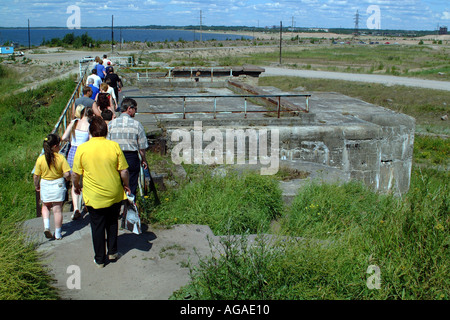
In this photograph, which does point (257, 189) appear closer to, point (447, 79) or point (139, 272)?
point (139, 272)

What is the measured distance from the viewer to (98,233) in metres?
4.86

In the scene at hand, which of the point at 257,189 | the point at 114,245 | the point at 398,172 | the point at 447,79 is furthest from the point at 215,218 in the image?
the point at 447,79

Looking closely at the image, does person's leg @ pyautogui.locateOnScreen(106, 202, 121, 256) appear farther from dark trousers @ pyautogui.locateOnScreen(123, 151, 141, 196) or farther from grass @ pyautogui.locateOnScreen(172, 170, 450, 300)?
grass @ pyautogui.locateOnScreen(172, 170, 450, 300)

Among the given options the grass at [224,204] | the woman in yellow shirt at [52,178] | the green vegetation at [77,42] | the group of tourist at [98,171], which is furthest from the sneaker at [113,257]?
the green vegetation at [77,42]

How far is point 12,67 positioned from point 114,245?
40688 millimetres

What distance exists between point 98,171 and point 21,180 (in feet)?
17.2

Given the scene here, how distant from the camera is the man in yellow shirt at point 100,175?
4.75 metres

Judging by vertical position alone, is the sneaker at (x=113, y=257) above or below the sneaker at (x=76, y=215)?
below

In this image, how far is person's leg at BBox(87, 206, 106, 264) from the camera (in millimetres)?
4824

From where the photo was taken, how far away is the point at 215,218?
6.58 meters

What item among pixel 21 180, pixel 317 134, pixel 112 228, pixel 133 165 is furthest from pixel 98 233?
pixel 317 134

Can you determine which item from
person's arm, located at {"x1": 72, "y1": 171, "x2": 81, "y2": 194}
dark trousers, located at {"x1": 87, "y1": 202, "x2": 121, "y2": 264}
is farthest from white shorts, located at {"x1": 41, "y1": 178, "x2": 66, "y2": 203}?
dark trousers, located at {"x1": 87, "y1": 202, "x2": 121, "y2": 264}

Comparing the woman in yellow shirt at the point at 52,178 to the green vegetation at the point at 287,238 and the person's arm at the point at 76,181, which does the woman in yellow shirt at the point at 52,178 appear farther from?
the green vegetation at the point at 287,238

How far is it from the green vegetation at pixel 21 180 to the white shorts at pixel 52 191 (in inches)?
Answer: 16.3
